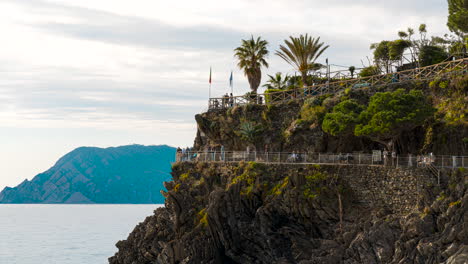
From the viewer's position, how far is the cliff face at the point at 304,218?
42875 millimetres

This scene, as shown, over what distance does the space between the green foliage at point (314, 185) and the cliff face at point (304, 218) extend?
92mm

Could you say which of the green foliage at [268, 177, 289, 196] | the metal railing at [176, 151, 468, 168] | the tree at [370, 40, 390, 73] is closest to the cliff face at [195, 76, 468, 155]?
the metal railing at [176, 151, 468, 168]

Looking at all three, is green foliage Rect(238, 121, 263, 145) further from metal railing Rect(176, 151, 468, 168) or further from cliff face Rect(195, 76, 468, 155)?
metal railing Rect(176, 151, 468, 168)

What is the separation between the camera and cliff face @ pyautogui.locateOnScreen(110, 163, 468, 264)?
42875 millimetres

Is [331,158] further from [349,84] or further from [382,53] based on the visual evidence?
[382,53]

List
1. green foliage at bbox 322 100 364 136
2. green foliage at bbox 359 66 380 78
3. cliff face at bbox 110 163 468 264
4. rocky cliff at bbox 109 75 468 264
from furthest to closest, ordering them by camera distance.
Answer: green foliage at bbox 359 66 380 78 < green foliage at bbox 322 100 364 136 < rocky cliff at bbox 109 75 468 264 < cliff face at bbox 110 163 468 264

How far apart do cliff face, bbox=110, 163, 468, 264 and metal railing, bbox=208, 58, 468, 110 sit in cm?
1143

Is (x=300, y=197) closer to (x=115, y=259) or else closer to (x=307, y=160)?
(x=307, y=160)

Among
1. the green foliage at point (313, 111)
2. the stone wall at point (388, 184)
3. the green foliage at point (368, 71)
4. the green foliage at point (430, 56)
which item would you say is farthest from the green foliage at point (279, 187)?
the green foliage at point (430, 56)

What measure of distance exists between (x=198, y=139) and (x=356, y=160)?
25.4 meters

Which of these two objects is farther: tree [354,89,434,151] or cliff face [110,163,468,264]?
tree [354,89,434,151]

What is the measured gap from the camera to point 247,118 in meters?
68.0

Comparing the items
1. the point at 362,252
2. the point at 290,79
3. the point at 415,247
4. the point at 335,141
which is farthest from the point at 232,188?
the point at 290,79

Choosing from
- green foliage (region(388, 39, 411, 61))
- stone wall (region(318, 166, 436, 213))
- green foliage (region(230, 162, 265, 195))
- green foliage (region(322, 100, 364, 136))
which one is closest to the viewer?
stone wall (region(318, 166, 436, 213))
